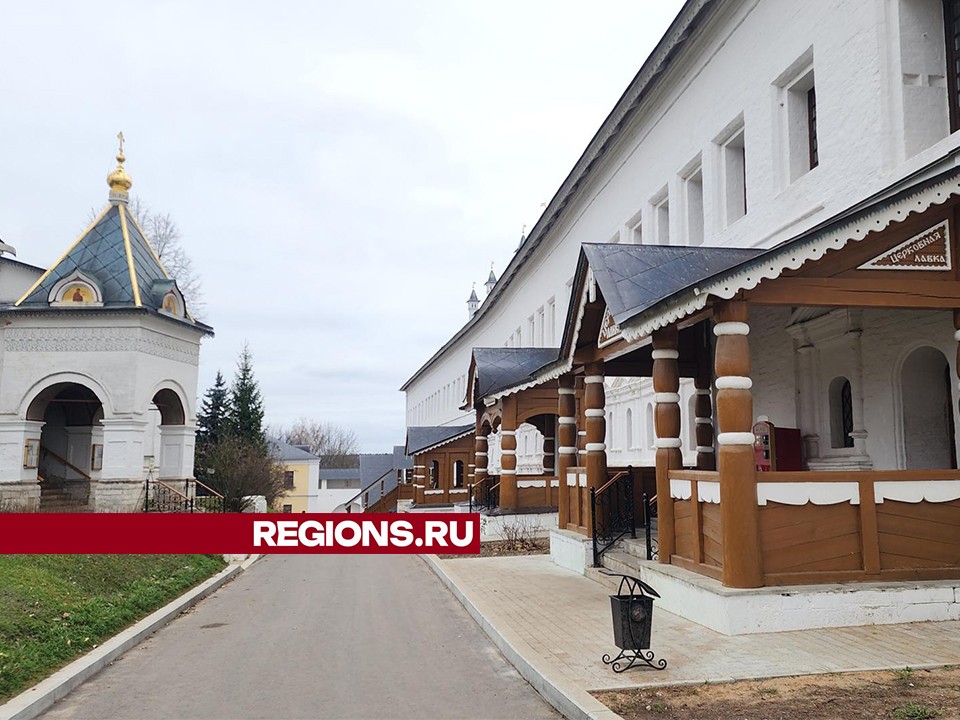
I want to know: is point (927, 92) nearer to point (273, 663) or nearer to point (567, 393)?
point (567, 393)

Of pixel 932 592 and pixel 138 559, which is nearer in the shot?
pixel 932 592

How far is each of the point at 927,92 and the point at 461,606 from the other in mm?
9113

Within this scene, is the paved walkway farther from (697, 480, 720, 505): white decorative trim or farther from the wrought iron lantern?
(697, 480, 720, 505): white decorative trim

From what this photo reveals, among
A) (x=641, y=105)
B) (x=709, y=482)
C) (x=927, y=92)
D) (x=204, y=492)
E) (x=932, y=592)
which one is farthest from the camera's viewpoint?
(x=204, y=492)

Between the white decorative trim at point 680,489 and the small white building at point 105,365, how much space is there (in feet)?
59.0

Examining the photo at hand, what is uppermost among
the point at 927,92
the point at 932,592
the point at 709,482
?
the point at 927,92

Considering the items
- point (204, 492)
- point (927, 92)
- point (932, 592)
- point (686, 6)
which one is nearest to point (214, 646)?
point (932, 592)

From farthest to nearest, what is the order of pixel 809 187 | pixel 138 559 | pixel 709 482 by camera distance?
pixel 138 559
pixel 809 187
pixel 709 482

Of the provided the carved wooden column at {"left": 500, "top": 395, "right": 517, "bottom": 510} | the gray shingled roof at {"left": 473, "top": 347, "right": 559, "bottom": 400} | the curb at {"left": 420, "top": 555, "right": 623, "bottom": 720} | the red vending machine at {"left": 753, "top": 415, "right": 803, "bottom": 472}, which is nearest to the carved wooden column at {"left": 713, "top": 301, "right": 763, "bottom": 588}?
the curb at {"left": 420, "top": 555, "right": 623, "bottom": 720}

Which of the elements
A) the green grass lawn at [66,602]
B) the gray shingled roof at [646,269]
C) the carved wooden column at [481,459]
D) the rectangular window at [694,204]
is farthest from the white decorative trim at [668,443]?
the carved wooden column at [481,459]

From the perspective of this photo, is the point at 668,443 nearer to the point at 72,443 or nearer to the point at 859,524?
the point at 859,524

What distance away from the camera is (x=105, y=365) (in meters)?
24.9

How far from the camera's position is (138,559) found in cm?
1538

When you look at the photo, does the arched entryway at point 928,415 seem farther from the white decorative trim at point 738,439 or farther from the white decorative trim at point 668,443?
the white decorative trim at point 738,439
